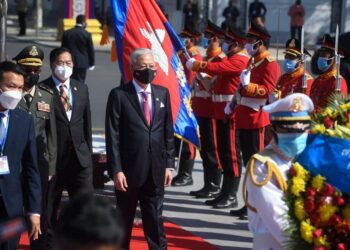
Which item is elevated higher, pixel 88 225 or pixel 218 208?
pixel 88 225

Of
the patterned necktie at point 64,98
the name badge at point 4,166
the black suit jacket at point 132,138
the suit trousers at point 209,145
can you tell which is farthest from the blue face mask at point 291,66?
the name badge at point 4,166

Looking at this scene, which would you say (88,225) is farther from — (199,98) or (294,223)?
(199,98)

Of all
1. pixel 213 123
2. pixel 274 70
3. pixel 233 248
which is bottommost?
pixel 233 248

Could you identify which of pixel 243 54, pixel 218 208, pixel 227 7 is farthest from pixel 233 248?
pixel 227 7

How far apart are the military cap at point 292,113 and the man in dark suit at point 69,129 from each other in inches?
114

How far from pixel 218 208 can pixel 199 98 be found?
1.31 m

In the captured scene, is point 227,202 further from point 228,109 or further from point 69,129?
point 69,129

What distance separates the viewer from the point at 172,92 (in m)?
9.98

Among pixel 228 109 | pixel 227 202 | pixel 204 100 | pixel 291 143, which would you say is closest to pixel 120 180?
pixel 291 143

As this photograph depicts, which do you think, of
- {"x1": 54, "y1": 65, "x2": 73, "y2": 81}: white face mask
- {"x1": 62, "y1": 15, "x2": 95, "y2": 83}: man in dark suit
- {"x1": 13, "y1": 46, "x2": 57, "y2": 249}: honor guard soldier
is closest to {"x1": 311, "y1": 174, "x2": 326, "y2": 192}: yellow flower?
{"x1": 13, "y1": 46, "x2": 57, "y2": 249}: honor guard soldier

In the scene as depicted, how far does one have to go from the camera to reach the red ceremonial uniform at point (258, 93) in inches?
391

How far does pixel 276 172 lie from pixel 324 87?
159 inches

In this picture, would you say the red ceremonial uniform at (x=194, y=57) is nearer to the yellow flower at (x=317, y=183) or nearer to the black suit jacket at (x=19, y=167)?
the black suit jacket at (x=19, y=167)

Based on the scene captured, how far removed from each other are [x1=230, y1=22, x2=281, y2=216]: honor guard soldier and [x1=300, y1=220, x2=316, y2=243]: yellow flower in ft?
15.0
